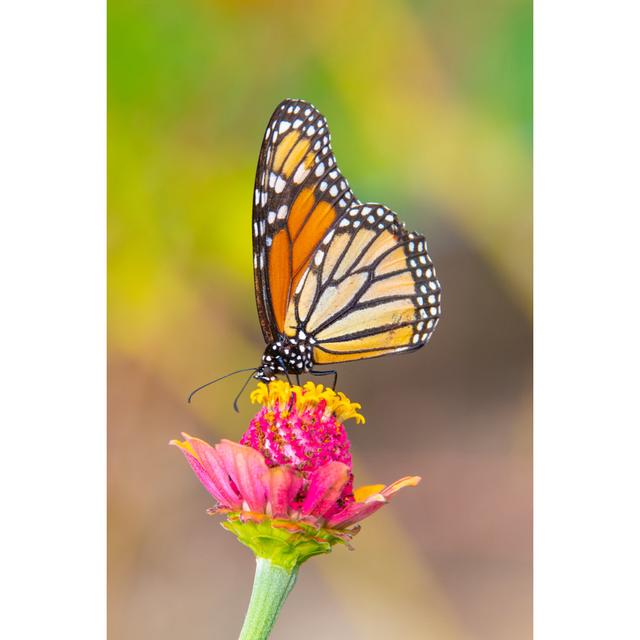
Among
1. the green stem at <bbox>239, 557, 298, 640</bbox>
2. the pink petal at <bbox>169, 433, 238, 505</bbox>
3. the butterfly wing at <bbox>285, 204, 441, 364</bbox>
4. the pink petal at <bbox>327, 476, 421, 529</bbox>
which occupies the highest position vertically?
the butterfly wing at <bbox>285, 204, 441, 364</bbox>

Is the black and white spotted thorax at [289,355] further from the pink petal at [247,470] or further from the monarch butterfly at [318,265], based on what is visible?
the pink petal at [247,470]

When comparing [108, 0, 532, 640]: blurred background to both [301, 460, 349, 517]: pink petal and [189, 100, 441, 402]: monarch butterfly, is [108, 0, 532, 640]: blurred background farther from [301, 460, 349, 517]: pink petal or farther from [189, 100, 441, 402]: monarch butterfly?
[301, 460, 349, 517]: pink petal

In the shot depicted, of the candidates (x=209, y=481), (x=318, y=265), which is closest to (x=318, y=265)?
(x=318, y=265)

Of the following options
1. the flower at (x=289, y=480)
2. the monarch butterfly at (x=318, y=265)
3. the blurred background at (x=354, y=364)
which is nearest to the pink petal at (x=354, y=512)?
the flower at (x=289, y=480)

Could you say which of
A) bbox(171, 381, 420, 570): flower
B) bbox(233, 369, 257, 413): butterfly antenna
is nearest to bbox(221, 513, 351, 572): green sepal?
bbox(171, 381, 420, 570): flower

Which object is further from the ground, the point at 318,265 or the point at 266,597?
the point at 318,265
